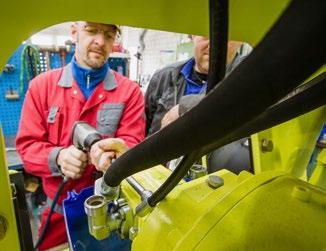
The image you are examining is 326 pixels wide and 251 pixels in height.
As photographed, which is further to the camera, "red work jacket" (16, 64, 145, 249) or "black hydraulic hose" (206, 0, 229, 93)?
"red work jacket" (16, 64, 145, 249)

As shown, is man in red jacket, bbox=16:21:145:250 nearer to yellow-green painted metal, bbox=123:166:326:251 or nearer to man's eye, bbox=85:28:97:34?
man's eye, bbox=85:28:97:34

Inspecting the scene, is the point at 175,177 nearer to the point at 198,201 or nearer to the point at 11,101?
the point at 198,201

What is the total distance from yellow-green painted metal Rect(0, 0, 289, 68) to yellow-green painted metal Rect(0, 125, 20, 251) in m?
0.13

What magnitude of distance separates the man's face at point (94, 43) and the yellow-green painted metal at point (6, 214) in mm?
924

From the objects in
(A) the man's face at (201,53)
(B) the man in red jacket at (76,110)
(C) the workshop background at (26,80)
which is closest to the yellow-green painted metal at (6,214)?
(B) the man in red jacket at (76,110)

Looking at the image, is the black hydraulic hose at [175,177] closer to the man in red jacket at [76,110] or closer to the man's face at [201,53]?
the man in red jacket at [76,110]

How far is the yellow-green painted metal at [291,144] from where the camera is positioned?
450mm

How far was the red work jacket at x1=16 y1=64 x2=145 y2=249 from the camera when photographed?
3.33 ft

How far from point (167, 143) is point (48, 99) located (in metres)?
1.04

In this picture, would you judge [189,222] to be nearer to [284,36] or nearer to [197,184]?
[197,184]

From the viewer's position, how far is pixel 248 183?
11.2 inches

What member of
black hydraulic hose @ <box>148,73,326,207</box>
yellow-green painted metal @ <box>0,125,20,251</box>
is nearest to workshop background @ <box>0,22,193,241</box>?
yellow-green painted metal @ <box>0,125,20,251</box>

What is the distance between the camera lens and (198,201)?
326 millimetres

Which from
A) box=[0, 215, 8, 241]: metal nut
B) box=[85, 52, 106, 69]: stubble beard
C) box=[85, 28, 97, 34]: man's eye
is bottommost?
box=[0, 215, 8, 241]: metal nut
